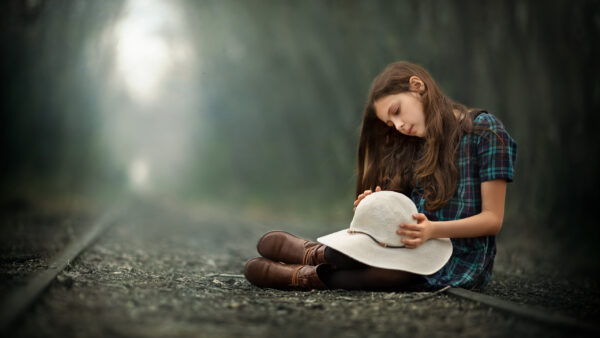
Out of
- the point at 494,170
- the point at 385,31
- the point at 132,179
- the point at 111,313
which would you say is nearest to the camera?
the point at 111,313

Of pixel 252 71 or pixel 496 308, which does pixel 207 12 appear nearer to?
pixel 252 71

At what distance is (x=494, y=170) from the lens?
9.12 feet

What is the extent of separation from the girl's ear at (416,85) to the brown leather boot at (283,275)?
1.07 meters

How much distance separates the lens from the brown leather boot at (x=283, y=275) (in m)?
3.07

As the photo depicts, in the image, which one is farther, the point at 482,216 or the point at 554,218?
the point at 554,218

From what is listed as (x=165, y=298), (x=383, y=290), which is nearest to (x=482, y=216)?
(x=383, y=290)

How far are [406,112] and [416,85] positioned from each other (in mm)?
152

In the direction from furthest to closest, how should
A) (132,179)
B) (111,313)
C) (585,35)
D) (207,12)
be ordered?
(132,179) → (207,12) → (585,35) → (111,313)

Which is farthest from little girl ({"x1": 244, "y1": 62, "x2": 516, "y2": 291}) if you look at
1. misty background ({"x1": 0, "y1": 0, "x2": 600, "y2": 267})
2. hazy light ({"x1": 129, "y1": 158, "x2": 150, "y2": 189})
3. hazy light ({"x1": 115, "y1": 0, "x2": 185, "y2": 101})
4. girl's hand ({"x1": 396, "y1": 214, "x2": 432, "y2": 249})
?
hazy light ({"x1": 129, "y1": 158, "x2": 150, "y2": 189})

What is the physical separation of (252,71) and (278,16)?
2.34 meters

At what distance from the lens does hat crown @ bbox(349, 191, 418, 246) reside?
2.79 m

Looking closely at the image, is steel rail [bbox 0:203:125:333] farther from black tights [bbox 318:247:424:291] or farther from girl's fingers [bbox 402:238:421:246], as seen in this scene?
girl's fingers [bbox 402:238:421:246]

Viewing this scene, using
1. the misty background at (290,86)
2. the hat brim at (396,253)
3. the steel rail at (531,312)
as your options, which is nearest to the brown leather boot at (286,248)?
the hat brim at (396,253)

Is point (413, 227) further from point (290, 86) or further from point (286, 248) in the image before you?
point (290, 86)
